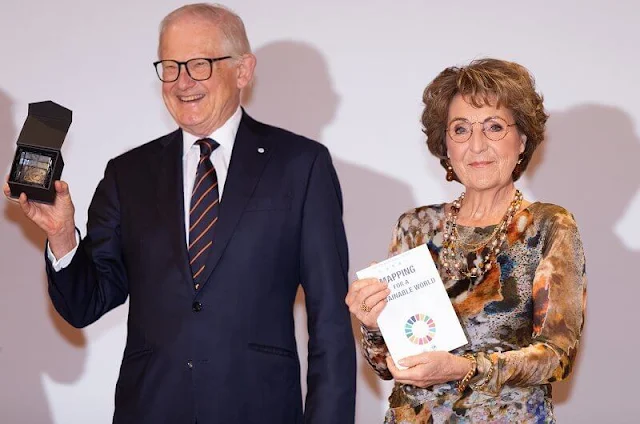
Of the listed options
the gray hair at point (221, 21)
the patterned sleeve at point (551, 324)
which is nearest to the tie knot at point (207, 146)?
the gray hair at point (221, 21)

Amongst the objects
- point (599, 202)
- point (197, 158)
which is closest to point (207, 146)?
point (197, 158)

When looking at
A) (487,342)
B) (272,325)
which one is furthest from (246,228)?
(487,342)

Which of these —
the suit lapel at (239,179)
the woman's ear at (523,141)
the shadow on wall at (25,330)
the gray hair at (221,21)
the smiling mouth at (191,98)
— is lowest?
the shadow on wall at (25,330)

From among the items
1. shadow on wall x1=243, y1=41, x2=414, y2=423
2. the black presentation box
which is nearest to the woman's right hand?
the black presentation box

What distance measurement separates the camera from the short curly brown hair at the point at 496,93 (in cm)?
287

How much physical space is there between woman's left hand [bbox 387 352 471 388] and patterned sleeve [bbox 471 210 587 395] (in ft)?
0.15

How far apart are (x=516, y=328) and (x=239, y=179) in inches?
35.7

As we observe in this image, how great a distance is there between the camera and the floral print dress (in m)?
2.62

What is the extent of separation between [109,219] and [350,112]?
144 centimetres

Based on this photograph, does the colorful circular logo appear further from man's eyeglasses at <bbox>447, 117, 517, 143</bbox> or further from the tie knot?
the tie knot

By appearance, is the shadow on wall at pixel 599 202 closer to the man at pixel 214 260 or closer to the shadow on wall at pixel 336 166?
the shadow on wall at pixel 336 166

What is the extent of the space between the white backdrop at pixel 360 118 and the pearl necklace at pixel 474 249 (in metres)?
1.33

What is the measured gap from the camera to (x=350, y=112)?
4352 millimetres

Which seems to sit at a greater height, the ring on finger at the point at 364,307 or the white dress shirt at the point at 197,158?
the white dress shirt at the point at 197,158
